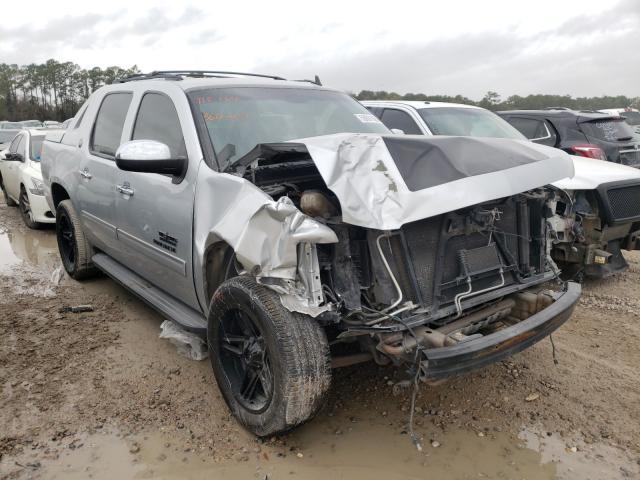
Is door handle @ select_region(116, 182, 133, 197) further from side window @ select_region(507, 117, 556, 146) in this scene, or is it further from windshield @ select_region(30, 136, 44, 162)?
side window @ select_region(507, 117, 556, 146)

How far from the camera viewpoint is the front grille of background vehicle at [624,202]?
4.88m

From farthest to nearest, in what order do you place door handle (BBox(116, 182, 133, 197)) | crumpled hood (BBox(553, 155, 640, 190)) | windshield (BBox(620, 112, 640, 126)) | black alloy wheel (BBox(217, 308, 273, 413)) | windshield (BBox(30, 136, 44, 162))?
1. windshield (BBox(620, 112, 640, 126))
2. windshield (BBox(30, 136, 44, 162))
3. crumpled hood (BBox(553, 155, 640, 190))
4. door handle (BBox(116, 182, 133, 197))
5. black alloy wheel (BBox(217, 308, 273, 413))

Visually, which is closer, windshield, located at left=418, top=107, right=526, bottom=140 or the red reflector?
windshield, located at left=418, top=107, right=526, bottom=140

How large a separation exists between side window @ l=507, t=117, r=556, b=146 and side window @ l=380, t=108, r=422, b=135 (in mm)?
2227

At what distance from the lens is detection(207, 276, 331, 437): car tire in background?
246cm

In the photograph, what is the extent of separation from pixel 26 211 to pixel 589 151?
8574 millimetres

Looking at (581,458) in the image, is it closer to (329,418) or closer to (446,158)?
(329,418)

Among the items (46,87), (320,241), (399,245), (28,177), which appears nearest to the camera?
(320,241)

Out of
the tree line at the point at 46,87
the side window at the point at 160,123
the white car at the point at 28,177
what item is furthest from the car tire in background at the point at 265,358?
the tree line at the point at 46,87

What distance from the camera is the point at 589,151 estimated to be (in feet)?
22.7

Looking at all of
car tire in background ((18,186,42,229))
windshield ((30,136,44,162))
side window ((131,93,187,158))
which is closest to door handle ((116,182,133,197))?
side window ((131,93,187,158))

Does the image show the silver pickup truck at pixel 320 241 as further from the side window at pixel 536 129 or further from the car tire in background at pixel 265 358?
the side window at pixel 536 129

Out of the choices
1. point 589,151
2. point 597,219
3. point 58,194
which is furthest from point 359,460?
point 589,151

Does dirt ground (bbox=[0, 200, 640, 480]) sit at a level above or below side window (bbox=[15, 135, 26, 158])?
below
